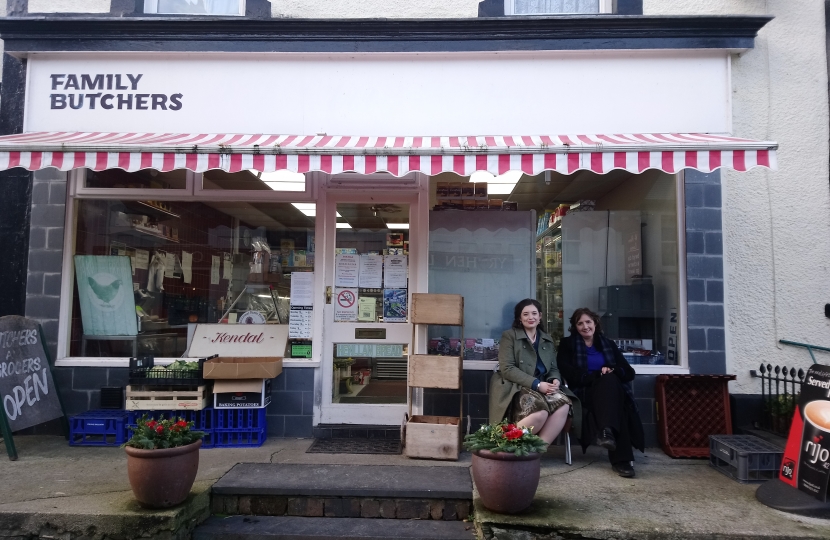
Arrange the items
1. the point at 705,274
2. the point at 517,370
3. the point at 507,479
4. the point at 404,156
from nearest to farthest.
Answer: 1. the point at 507,479
2. the point at 404,156
3. the point at 517,370
4. the point at 705,274

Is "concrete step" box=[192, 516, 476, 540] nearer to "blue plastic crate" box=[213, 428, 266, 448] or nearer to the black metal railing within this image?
"blue plastic crate" box=[213, 428, 266, 448]

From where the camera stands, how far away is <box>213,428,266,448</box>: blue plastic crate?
5.70 metres

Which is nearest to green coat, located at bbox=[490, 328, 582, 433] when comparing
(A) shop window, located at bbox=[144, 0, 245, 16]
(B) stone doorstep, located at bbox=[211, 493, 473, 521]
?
(B) stone doorstep, located at bbox=[211, 493, 473, 521]

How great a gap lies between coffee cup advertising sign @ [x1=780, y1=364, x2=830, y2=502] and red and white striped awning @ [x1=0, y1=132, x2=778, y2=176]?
1.70m

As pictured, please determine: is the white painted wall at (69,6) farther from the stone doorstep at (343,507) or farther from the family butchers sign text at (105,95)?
the stone doorstep at (343,507)

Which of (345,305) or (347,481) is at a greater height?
(345,305)

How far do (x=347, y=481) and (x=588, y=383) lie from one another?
2.25 m

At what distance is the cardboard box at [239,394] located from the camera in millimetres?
5660

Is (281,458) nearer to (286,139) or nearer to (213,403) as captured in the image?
(213,403)

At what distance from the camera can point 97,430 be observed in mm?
5699

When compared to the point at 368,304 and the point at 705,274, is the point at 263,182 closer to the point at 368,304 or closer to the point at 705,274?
the point at 368,304

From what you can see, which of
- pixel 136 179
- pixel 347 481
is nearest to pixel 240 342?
pixel 136 179

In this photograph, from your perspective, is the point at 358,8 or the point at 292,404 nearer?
the point at 292,404

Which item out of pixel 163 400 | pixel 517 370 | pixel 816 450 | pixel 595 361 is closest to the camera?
pixel 816 450
